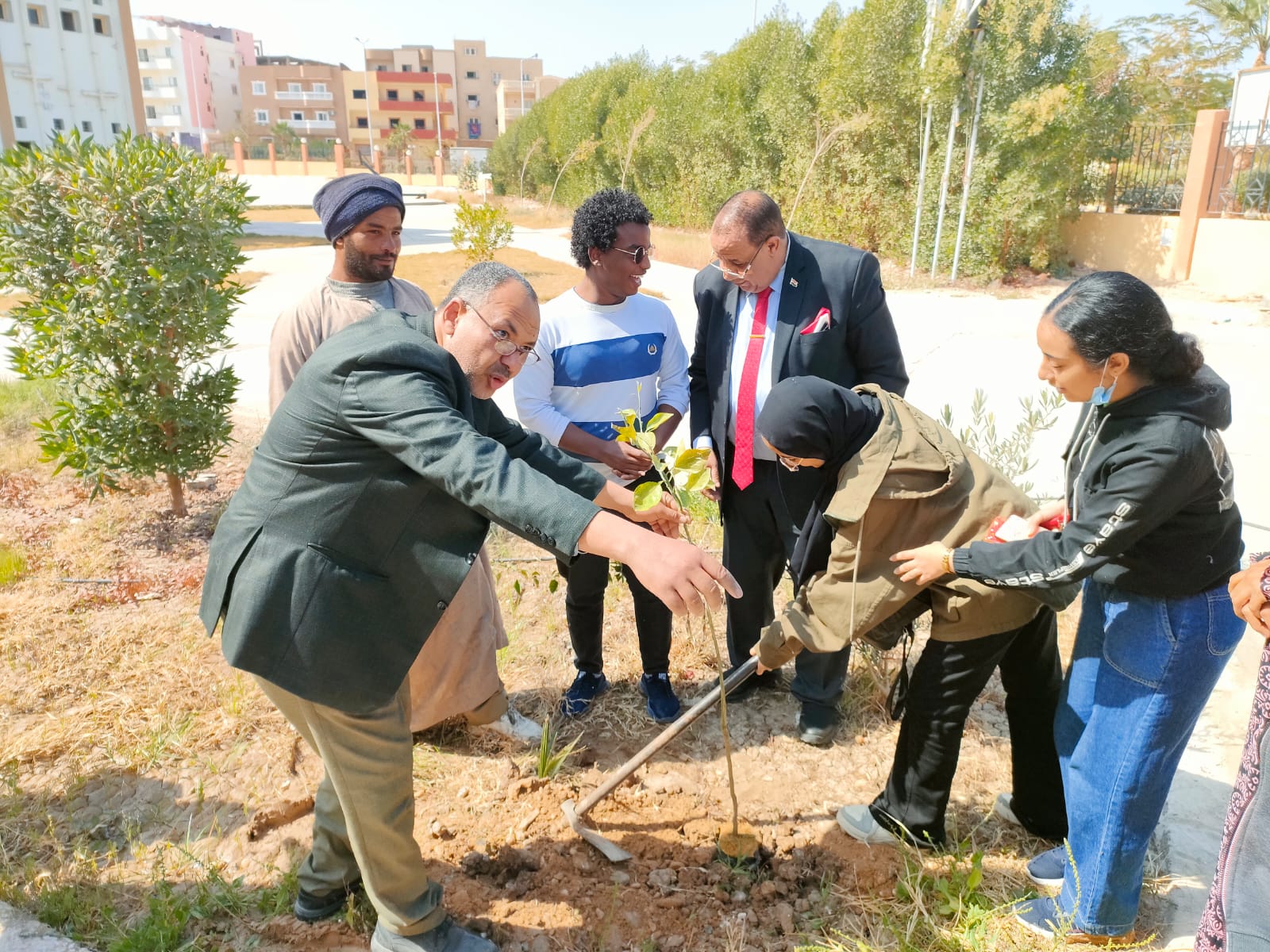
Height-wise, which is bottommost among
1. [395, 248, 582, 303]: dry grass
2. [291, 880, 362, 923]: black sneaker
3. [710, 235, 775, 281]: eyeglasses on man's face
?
[291, 880, 362, 923]: black sneaker

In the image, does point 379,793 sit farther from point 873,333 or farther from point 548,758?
point 873,333

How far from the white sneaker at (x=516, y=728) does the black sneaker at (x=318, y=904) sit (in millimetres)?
832

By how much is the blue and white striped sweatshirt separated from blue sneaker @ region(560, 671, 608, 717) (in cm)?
85

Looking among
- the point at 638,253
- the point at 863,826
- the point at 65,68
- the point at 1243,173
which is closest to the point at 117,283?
the point at 638,253

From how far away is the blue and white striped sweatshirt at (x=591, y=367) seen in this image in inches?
122

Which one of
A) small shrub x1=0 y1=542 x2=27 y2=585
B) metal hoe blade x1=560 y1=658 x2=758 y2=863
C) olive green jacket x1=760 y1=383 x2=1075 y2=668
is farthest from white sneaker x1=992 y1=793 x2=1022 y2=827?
small shrub x1=0 y1=542 x2=27 y2=585

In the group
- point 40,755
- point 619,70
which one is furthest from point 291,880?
point 619,70

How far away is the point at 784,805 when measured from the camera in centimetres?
293

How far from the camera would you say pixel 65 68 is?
26516 millimetres

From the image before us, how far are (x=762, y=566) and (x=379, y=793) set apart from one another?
174 centimetres

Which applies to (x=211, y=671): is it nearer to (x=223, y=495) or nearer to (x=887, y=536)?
(x=223, y=495)

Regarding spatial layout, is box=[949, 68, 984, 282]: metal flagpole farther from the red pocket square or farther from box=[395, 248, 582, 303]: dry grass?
the red pocket square

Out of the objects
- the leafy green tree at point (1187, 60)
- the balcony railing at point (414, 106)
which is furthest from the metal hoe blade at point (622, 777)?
the balcony railing at point (414, 106)

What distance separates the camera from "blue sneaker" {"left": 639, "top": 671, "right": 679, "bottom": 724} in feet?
10.9
